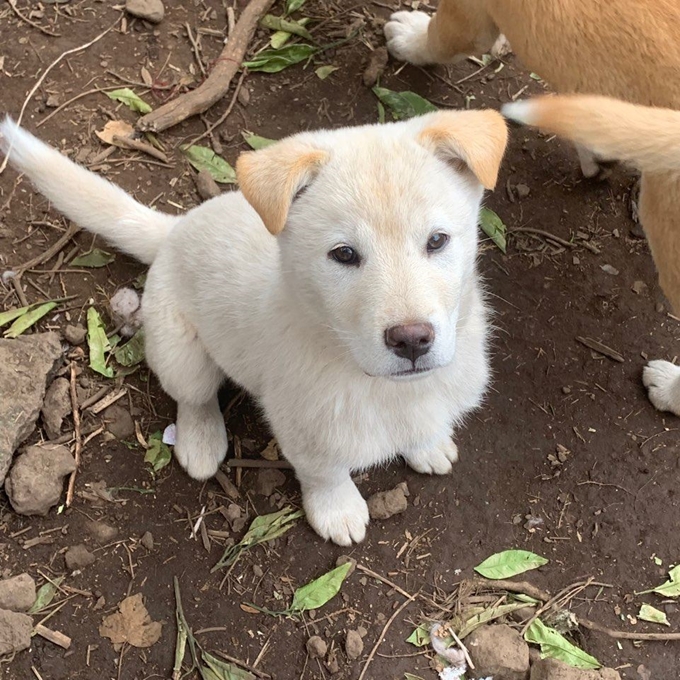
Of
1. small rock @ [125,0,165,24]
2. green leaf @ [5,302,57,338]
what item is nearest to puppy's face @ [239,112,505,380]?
green leaf @ [5,302,57,338]

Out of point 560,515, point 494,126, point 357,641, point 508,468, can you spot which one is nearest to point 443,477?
point 508,468

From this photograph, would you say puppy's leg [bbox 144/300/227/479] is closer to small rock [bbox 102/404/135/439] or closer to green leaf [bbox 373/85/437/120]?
small rock [bbox 102/404/135/439]

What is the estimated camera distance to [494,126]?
6.80 feet

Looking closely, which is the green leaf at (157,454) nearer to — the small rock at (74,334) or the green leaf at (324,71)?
the small rock at (74,334)

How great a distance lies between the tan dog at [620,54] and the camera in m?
2.63

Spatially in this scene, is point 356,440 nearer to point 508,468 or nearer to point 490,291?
point 508,468

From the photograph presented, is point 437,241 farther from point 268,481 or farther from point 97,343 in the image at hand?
point 97,343

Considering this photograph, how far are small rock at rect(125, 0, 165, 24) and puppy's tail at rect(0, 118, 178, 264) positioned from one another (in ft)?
4.95

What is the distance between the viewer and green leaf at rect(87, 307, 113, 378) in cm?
362

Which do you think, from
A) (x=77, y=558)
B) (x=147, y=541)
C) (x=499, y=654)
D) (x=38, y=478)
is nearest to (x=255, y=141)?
(x=38, y=478)

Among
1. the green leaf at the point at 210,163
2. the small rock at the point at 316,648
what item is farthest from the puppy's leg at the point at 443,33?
the small rock at the point at 316,648

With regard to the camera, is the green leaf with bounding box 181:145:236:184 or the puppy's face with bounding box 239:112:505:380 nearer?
the puppy's face with bounding box 239:112:505:380

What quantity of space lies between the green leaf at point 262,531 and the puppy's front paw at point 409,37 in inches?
114

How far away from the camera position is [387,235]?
198 centimetres
